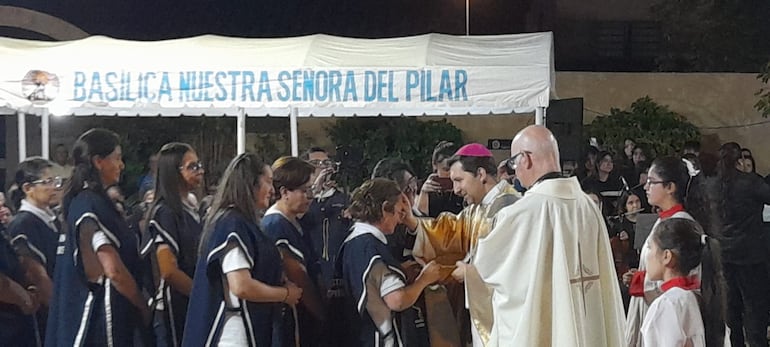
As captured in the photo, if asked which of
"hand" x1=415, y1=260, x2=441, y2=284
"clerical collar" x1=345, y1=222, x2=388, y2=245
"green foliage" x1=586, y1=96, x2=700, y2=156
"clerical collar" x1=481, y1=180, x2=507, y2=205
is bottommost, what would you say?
"hand" x1=415, y1=260, x2=441, y2=284

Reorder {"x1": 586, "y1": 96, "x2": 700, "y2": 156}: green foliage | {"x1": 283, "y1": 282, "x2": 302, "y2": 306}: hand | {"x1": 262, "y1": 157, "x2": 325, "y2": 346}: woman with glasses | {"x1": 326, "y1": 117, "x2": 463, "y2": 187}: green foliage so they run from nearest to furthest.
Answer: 1. {"x1": 283, "y1": 282, "x2": 302, "y2": 306}: hand
2. {"x1": 262, "y1": 157, "x2": 325, "y2": 346}: woman with glasses
3. {"x1": 586, "y1": 96, "x2": 700, "y2": 156}: green foliage
4. {"x1": 326, "y1": 117, "x2": 463, "y2": 187}: green foliage

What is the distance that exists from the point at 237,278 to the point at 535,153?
1.52 meters

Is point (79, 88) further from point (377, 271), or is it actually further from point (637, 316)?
point (637, 316)

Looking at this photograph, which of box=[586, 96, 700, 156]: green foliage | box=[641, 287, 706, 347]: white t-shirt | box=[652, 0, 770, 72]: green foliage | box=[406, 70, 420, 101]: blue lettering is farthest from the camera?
box=[652, 0, 770, 72]: green foliage

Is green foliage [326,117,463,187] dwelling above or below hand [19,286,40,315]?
above

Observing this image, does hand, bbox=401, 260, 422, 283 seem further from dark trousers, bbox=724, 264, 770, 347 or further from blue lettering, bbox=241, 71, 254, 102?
dark trousers, bbox=724, 264, 770, 347

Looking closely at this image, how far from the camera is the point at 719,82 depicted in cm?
1135

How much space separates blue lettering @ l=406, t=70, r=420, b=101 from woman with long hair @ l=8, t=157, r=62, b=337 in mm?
2228

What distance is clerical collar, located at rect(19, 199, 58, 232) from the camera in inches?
219

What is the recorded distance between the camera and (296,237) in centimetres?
509

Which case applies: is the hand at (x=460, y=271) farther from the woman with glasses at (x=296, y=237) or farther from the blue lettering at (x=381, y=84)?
the blue lettering at (x=381, y=84)

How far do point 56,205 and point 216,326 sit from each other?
Answer: 1770 millimetres

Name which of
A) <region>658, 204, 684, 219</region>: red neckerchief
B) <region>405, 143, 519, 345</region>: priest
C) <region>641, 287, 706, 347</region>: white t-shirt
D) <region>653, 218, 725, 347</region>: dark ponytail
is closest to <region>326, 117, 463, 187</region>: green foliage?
<region>405, 143, 519, 345</region>: priest

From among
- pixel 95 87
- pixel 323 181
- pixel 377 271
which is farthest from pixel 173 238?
pixel 323 181
